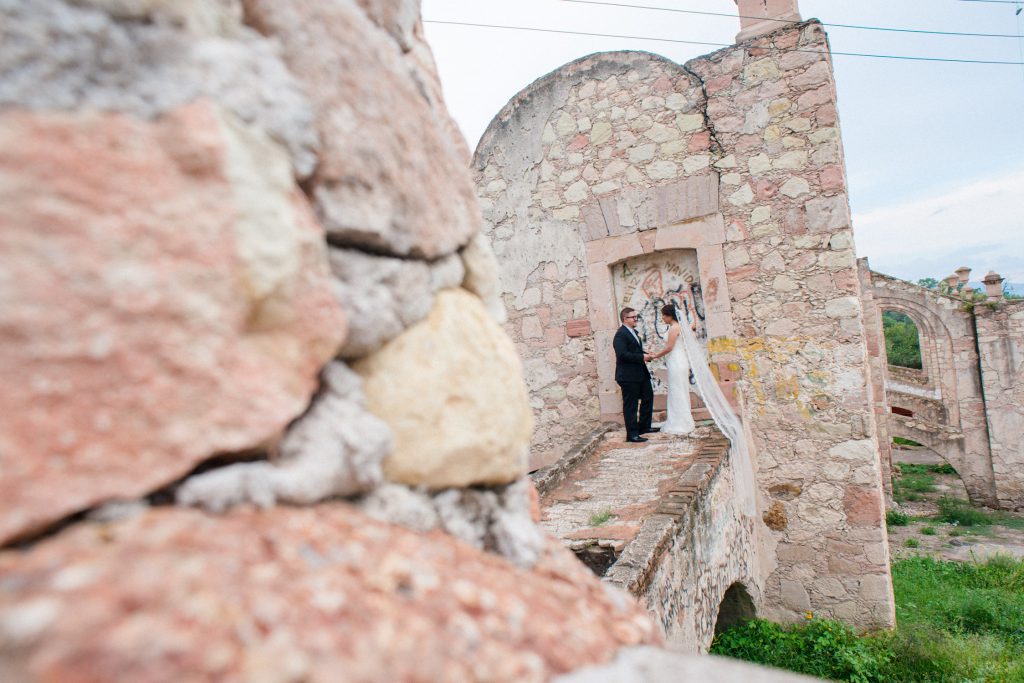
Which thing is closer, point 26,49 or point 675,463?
point 26,49

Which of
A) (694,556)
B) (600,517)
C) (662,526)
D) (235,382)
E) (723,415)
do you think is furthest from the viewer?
(723,415)

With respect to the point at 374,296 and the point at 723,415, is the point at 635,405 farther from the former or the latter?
the point at 374,296

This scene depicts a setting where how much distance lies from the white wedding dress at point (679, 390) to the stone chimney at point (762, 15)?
2.82 metres

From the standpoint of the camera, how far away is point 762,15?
5.38 m

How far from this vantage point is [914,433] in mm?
13227

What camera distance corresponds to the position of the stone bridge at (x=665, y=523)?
2736 millimetres

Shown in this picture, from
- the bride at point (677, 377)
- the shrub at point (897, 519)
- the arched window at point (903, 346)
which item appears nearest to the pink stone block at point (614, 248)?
the bride at point (677, 377)

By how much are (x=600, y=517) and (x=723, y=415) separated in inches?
91.5

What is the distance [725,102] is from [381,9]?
518cm

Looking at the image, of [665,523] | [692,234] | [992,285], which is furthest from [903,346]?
[665,523]

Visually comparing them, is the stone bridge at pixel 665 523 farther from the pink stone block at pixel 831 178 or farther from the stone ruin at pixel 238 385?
the pink stone block at pixel 831 178

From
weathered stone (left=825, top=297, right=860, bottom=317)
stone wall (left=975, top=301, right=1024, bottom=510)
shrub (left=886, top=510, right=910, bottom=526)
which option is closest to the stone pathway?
weathered stone (left=825, top=297, right=860, bottom=317)

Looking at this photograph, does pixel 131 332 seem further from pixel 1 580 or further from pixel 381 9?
pixel 381 9

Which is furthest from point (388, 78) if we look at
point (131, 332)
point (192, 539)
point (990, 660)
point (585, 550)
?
point (990, 660)
